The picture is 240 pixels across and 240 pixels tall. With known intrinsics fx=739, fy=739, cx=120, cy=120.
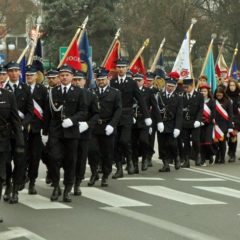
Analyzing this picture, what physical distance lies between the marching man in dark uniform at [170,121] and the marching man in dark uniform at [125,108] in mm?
797

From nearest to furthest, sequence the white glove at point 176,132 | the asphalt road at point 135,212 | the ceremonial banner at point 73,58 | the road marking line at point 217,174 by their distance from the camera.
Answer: the asphalt road at point 135,212, the ceremonial banner at point 73,58, the road marking line at point 217,174, the white glove at point 176,132

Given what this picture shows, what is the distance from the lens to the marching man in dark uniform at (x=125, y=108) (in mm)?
13172

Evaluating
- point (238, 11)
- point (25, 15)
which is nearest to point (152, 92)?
point (238, 11)

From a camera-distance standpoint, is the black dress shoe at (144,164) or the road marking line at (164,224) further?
the black dress shoe at (144,164)

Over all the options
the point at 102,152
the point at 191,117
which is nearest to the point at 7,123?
the point at 102,152

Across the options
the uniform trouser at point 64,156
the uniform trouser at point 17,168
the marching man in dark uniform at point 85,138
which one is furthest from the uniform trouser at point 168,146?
the uniform trouser at point 17,168

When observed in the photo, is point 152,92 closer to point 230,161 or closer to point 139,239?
point 230,161

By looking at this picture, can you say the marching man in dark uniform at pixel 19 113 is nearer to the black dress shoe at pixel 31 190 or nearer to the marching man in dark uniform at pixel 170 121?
the black dress shoe at pixel 31 190

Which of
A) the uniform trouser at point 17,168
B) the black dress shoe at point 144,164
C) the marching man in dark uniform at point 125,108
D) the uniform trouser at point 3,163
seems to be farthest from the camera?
the black dress shoe at point 144,164

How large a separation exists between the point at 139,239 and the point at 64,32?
41403 millimetres

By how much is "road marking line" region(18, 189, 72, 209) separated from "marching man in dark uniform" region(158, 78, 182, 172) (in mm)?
3897

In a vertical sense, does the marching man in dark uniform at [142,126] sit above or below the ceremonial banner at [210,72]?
below

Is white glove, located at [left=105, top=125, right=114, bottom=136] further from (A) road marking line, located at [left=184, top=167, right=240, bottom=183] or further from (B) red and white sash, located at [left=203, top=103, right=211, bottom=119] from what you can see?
(B) red and white sash, located at [left=203, top=103, right=211, bottom=119]

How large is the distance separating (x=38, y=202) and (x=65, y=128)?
1.08m
